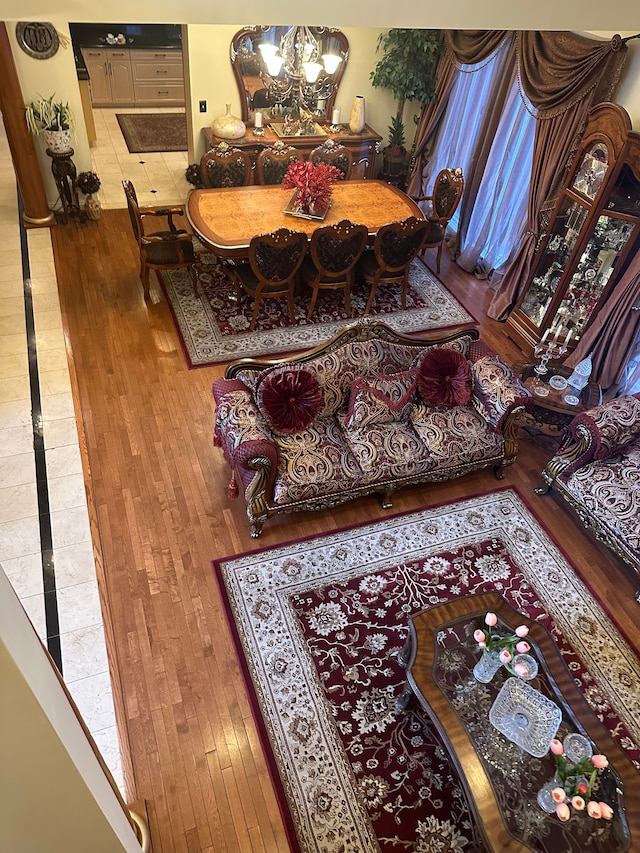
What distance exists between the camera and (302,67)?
580cm

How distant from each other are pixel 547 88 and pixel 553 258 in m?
1.27

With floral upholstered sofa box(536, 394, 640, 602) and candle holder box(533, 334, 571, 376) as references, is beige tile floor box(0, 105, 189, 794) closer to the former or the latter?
floral upholstered sofa box(536, 394, 640, 602)

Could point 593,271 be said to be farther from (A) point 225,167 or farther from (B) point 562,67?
(A) point 225,167

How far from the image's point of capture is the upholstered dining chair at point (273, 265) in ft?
14.5

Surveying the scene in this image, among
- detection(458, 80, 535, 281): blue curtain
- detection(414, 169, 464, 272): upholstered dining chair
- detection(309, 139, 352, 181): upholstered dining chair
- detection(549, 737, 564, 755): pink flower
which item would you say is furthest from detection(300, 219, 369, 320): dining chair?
detection(549, 737, 564, 755): pink flower

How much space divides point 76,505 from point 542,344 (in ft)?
12.1

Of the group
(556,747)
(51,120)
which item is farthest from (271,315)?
(556,747)

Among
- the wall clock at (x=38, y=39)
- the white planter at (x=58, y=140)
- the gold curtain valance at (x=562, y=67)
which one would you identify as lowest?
the white planter at (x=58, y=140)

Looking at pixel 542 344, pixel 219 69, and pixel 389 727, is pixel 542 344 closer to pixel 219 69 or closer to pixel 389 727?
pixel 389 727

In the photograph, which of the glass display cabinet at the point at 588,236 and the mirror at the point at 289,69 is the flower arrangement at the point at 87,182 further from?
the glass display cabinet at the point at 588,236

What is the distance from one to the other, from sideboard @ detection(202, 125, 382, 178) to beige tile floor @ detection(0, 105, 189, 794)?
7.24 feet

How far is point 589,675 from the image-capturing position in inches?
119

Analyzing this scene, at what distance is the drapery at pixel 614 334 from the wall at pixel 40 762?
4227 millimetres

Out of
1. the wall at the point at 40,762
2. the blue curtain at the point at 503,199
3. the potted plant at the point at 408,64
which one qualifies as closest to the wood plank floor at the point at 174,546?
the blue curtain at the point at 503,199
